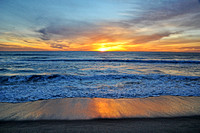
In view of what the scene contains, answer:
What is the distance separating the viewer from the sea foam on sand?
133 inches

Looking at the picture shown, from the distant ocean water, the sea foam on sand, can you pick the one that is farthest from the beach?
the distant ocean water

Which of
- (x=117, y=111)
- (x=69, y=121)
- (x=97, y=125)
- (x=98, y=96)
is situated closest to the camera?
(x=97, y=125)

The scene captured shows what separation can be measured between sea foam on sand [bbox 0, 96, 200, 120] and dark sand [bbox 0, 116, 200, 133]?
27 cm

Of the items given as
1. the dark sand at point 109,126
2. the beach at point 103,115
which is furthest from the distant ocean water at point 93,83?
the dark sand at point 109,126

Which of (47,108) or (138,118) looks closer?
(138,118)

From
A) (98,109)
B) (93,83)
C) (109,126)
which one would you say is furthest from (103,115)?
(93,83)

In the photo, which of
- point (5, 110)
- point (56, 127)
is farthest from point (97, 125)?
point (5, 110)

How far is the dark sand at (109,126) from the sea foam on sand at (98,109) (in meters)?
0.27

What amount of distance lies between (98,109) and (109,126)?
1.11 meters

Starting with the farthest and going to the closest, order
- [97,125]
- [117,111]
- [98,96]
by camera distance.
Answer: [98,96]
[117,111]
[97,125]

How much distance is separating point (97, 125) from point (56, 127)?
109cm

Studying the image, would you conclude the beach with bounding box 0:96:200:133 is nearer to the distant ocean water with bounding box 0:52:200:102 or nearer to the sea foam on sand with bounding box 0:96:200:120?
the sea foam on sand with bounding box 0:96:200:120

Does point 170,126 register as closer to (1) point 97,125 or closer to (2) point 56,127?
(1) point 97,125

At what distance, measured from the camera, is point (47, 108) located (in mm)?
3877
